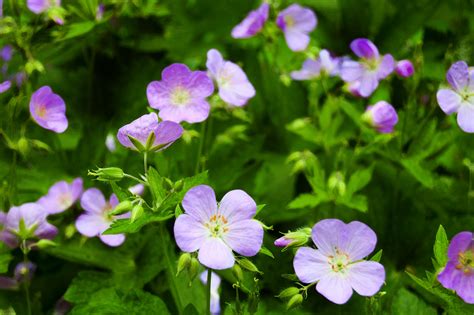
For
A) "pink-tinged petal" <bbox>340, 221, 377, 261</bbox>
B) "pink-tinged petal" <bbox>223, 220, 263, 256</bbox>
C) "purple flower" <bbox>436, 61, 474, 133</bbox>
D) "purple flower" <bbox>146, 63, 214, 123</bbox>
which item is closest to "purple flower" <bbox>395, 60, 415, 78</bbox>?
"purple flower" <bbox>436, 61, 474, 133</bbox>

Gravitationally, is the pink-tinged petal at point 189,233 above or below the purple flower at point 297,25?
above

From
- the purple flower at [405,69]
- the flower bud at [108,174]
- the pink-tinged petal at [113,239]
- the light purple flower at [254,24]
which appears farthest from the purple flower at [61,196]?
the purple flower at [405,69]

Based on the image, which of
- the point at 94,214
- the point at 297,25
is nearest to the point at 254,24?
the point at 297,25

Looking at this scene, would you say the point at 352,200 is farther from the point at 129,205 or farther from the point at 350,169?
the point at 129,205

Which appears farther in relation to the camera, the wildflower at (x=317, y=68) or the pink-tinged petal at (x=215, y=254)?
the wildflower at (x=317, y=68)

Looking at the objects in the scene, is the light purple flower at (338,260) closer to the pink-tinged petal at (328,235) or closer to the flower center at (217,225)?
the pink-tinged petal at (328,235)

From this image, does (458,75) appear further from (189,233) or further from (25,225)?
(25,225)

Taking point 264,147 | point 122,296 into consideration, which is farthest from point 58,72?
point 122,296
